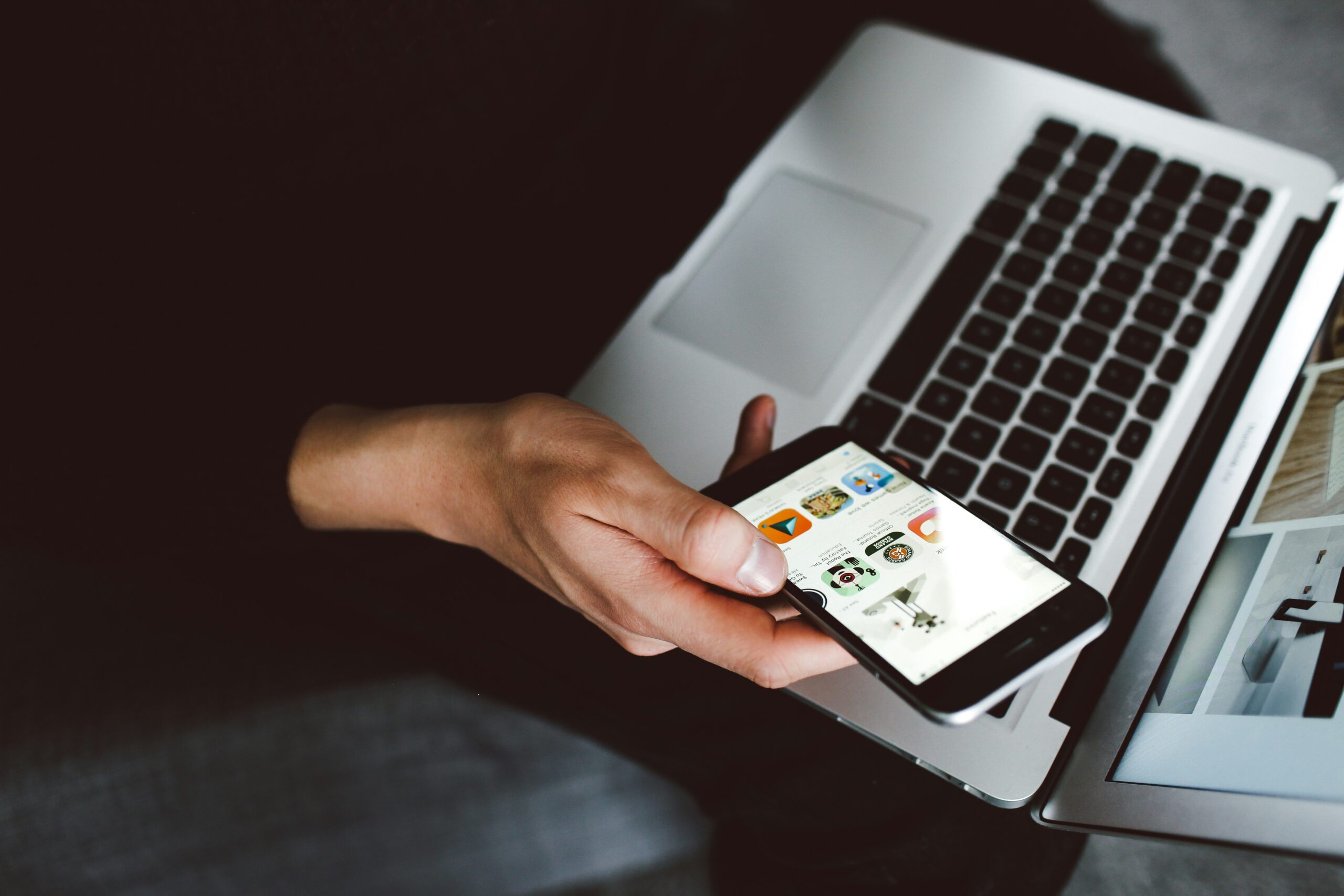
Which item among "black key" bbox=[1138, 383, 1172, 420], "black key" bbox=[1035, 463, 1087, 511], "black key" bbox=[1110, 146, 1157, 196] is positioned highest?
"black key" bbox=[1110, 146, 1157, 196]

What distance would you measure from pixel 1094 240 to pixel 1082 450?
0.54 ft

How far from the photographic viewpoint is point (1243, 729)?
36 centimetres

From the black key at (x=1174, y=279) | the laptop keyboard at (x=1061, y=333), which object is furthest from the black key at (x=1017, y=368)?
the black key at (x=1174, y=279)

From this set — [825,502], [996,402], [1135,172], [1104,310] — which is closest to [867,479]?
[825,502]

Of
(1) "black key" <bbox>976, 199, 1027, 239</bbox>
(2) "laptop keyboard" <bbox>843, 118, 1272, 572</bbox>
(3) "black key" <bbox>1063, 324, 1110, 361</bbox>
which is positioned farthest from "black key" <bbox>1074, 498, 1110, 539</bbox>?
(1) "black key" <bbox>976, 199, 1027, 239</bbox>

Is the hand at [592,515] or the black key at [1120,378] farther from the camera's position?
the black key at [1120,378]

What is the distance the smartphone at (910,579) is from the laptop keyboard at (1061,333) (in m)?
0.07

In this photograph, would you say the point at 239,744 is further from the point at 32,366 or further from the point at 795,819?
the point at 795,819

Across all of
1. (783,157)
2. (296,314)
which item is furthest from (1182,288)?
(296,314)

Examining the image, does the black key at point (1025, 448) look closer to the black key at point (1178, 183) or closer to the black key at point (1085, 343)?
the black key at point (1085, 343)

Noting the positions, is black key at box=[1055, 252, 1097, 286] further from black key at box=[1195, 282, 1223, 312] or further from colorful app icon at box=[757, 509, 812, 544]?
colorful app icon at box=[757, 509, 812, 544]

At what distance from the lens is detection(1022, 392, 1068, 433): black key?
1.73ft

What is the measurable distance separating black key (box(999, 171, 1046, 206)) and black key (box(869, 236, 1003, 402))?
0.05 metres

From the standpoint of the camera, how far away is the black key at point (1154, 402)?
20.6 inches
